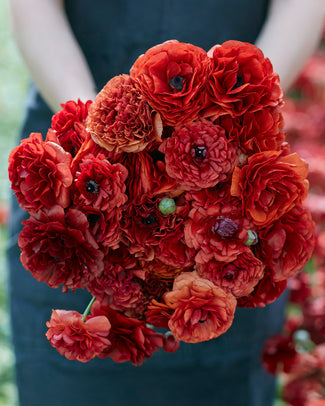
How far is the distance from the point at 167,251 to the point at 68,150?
19 centimetres

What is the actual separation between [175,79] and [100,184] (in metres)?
0.16

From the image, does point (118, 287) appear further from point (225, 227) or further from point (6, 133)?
point (6, 133)

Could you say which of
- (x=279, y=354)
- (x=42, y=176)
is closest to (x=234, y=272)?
(x=42, y=176)

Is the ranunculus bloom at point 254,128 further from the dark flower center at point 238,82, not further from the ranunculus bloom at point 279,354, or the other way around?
the ranunculus bloom at point 279,354

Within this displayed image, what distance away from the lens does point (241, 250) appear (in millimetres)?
620

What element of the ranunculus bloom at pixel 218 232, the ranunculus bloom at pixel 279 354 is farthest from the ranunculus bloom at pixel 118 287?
the ranunculus bloom at pixel 279 354

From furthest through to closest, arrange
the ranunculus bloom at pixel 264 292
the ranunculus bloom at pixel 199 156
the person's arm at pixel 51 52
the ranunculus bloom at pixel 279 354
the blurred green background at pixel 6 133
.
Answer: the blurred green background at pixel 6 133
the ranunculus bloom at pixel 279 354
the person's arm at pixel 51 52
the ranunculus bloom at pixel 264 292
the ranunculus bloom at pixel 199 156

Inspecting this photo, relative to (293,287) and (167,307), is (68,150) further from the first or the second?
(293,287)

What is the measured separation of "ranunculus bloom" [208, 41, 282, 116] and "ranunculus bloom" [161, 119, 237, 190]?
35mm

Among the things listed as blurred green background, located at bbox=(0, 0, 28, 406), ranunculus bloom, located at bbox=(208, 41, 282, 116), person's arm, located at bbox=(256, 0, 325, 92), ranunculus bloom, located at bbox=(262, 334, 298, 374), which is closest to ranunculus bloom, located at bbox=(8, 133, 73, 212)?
ranunculus bloom, located at bbox=(208, 41, 282, 116)

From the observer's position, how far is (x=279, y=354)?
121 cm

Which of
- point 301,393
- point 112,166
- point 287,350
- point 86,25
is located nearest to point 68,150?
point 112,166

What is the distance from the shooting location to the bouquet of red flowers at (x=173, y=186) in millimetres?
608

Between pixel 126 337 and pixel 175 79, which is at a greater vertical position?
pixel 175 79
